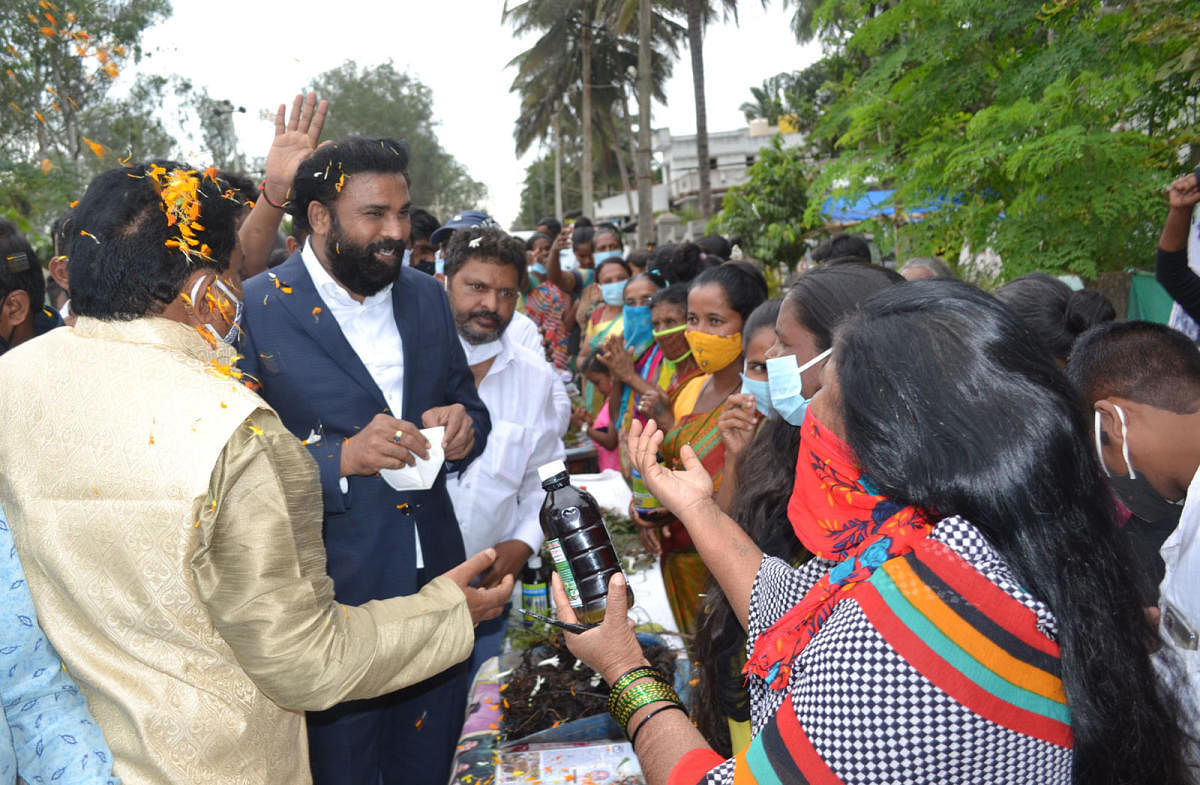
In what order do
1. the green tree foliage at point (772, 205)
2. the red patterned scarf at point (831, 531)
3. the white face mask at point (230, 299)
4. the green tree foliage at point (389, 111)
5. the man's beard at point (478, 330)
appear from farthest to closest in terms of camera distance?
1. the green tree foliage at point (389, 111)
2. the green tree foliage at point (772, 205)
3. the man's beard at point (478, 330)
4. the white face mask at point (230, 299)
5. the red patterned scarf at point (831, 531)

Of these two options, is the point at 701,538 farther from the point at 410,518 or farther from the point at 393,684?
the point at 410,518

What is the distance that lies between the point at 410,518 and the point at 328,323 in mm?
691

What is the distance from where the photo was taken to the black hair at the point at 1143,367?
87.2 inches

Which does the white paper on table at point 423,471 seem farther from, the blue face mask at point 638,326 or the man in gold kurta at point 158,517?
the blue face mask at point 638,326

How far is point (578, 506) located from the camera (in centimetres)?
263

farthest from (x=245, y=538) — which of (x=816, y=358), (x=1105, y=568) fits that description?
(x=816, y=358)

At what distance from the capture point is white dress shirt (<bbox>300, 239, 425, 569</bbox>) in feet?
9.07

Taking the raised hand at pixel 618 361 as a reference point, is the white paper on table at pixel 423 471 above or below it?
above

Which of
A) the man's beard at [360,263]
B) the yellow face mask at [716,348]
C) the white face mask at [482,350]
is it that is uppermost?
the man's beard at [360,263]

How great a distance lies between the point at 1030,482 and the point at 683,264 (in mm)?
4888

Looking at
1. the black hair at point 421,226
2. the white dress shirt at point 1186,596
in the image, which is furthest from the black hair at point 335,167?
the black hair at point 421,226

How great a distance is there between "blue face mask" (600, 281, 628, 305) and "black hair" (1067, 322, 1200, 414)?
4.60 m

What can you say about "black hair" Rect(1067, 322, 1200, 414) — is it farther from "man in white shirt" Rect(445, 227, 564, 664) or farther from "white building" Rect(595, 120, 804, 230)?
"white building" Rect(595, 120, 804, 230)

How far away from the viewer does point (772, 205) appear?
44.5 feet
